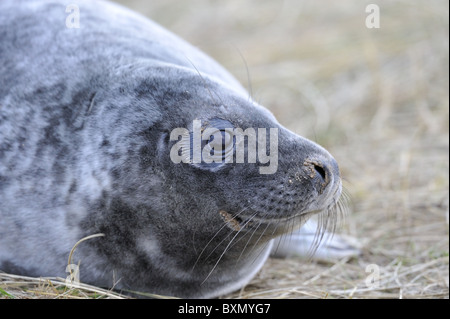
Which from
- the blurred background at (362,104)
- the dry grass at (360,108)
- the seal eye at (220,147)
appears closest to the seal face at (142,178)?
the seal eye at (220,147)

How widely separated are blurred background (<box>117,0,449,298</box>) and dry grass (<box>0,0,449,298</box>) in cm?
1

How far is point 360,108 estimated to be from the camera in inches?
253

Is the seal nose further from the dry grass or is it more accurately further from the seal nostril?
the dry grass

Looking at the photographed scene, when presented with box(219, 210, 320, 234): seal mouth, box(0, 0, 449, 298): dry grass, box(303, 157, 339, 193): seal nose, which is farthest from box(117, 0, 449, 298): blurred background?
box(219, 210, 320, 234): seal mouth

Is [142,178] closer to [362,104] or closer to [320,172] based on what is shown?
[320,172]

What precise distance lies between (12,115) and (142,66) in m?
0.67

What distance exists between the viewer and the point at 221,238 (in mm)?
2975

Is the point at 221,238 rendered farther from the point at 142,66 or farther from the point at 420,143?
the point at 420,143

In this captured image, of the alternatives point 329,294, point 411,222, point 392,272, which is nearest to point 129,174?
point 329,294

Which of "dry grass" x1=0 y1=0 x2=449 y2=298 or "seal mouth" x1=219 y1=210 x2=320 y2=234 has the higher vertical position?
"dry grass" x1=0 y1=0 x2=449 y2=298

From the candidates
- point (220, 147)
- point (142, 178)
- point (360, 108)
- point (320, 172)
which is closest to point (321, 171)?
point (320, 172)

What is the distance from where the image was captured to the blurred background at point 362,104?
3.95 m

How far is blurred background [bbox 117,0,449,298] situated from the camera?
3.95 metres

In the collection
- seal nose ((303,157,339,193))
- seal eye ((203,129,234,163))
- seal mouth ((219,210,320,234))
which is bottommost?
seal mouth ((219,210,320,234))
